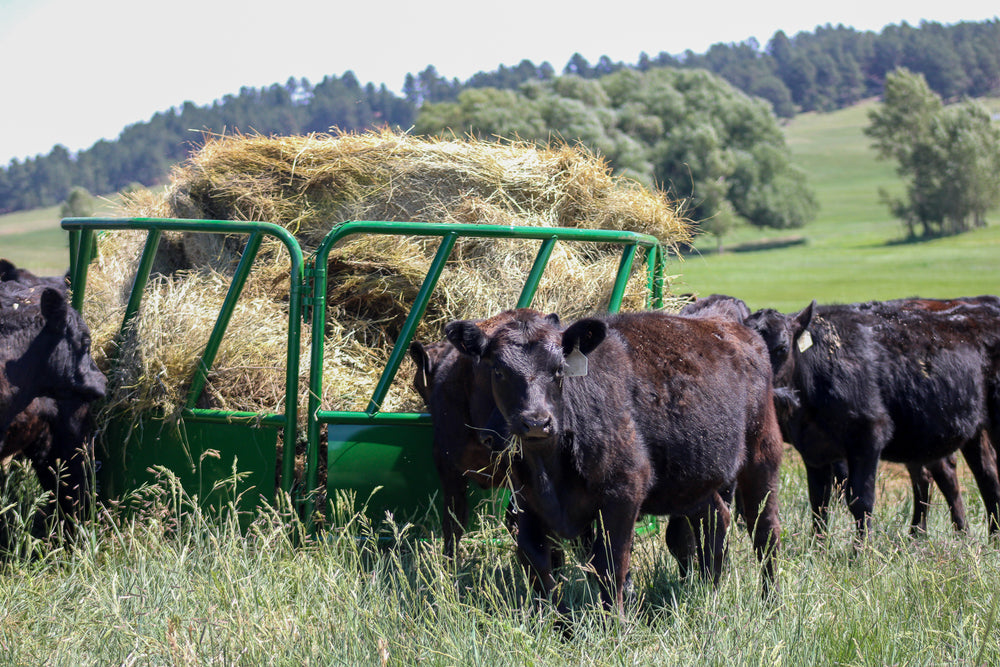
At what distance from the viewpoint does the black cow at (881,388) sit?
6441 millimetres

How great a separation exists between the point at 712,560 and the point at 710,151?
216 feet

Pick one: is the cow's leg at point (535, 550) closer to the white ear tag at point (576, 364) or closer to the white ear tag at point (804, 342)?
the white ear tag at point (576, 364)

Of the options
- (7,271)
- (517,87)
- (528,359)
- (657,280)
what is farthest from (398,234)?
(517,87)

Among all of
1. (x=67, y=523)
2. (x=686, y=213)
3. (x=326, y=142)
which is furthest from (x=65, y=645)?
(x=686, y=213)

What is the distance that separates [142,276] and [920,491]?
602cm

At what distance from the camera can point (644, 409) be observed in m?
4.59

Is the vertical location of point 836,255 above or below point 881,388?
below

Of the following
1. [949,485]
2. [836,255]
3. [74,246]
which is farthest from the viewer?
[836,255]

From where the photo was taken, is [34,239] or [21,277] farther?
[34,239]

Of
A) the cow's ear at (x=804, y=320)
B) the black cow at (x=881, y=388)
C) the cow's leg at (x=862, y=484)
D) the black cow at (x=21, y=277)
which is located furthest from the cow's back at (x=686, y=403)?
the black cow at (x=21, y=277)

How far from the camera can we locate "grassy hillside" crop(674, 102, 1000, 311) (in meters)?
32.6

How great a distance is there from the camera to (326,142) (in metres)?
6.80

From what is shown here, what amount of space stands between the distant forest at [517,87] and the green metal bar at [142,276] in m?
103

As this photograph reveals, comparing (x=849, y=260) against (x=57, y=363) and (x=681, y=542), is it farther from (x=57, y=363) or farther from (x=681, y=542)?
(x=57, y=363)
